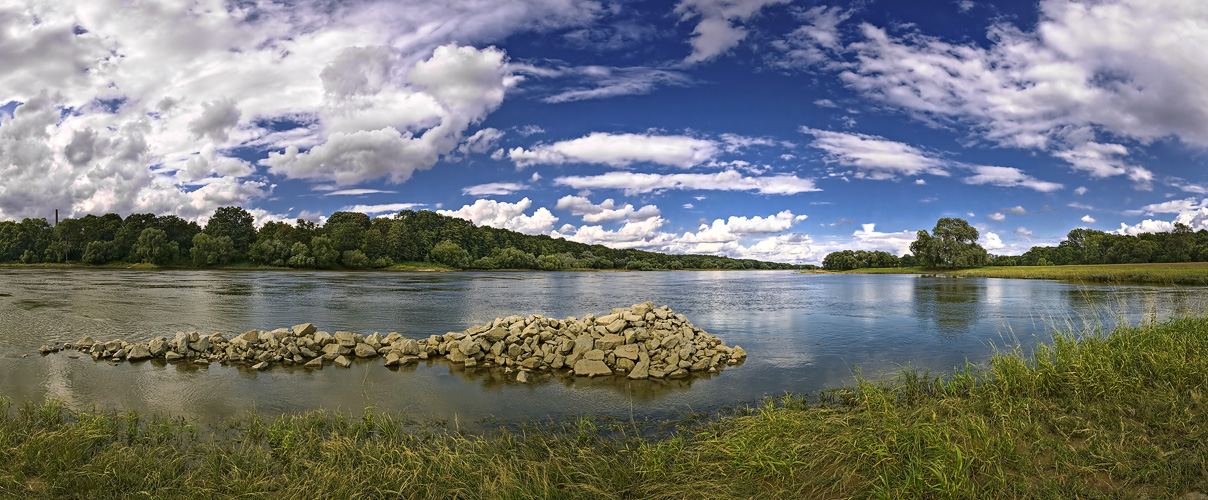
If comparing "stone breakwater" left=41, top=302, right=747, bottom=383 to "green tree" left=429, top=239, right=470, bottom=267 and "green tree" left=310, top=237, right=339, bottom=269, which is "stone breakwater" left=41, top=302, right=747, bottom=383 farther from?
"green tree" left=429, top=239, right=470, bottom=267

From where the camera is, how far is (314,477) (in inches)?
208

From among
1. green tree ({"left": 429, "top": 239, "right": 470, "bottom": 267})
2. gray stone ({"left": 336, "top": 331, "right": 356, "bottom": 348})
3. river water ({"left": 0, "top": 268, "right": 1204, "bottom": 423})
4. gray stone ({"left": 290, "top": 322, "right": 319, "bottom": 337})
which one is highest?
green tree ({"left": 429, "top": 239, "right": 470, "bottom": 267})

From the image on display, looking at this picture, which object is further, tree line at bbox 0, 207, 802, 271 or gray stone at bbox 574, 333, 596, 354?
tree line at bbox 0, 207, 802, 271

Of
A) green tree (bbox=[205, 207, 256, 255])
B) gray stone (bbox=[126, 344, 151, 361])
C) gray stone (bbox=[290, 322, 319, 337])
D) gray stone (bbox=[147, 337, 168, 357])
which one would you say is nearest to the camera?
gray stone (bbox=[126, 344, 151, 361])

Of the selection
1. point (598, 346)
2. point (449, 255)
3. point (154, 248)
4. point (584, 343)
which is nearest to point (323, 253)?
point (449, 255)

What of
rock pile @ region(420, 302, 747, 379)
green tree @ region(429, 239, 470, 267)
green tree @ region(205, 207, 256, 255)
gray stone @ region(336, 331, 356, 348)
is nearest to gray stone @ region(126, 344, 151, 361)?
gray stone @ region(336, 331, 356, 348)

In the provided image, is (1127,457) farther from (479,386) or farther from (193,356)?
(193,356)

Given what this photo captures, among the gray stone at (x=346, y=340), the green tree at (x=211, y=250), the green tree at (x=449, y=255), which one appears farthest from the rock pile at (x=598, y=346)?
the green tree at (x=211, y=250)

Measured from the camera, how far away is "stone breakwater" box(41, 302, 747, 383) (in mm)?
12945

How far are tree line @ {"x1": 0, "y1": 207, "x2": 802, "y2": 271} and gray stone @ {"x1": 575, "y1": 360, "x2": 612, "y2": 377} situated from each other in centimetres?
11598

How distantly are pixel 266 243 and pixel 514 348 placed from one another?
121 m

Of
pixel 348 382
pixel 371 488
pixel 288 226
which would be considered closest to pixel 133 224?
pixel 288 226

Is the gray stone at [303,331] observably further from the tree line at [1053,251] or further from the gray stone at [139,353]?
the tree line at [1053,251]

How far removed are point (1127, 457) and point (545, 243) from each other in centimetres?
16833
